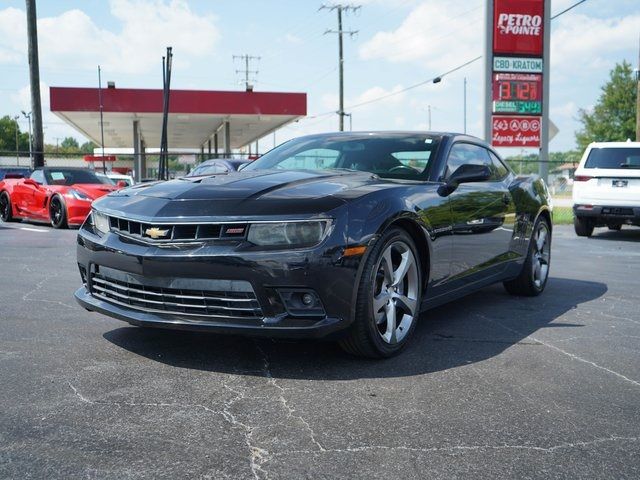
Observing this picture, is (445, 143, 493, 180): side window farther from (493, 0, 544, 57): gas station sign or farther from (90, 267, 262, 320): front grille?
(493, 0, 544, 57): gas station sign

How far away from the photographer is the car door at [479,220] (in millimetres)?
4812

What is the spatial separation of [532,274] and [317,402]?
3.58 meters

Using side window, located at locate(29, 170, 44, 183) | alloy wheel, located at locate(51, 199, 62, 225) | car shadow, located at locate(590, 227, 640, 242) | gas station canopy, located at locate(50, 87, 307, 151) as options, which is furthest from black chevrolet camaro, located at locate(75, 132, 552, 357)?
gas station canopy, located at locate(50, 87, 307, 151)

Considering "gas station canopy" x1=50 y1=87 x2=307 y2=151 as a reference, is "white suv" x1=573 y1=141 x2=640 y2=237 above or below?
below

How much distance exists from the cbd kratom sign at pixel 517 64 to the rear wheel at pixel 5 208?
12.1 meters

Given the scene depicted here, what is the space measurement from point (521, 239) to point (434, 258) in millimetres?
1849

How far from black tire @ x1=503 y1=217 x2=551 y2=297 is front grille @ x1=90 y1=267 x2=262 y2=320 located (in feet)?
11.1

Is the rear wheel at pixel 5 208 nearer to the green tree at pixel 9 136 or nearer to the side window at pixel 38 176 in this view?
the side window at pixel 38 176

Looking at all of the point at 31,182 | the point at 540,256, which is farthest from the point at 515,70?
the point at 540,256

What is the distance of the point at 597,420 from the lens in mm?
3117

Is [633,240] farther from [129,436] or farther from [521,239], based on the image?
[129,436]

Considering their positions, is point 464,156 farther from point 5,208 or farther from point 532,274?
point 5,208

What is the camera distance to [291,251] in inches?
138

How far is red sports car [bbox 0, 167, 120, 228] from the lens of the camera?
12961mm
